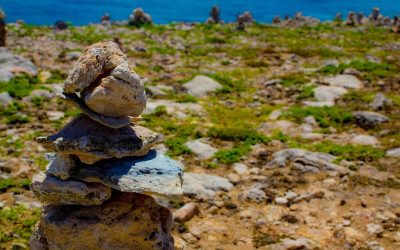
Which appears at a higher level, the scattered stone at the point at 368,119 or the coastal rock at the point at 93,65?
the coastal rock at the point at 93,65

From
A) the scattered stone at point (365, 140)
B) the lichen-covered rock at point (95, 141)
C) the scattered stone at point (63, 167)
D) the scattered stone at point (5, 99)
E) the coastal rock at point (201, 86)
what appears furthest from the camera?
the coastal rock at point (201, 86)

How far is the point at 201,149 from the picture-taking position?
1474cm

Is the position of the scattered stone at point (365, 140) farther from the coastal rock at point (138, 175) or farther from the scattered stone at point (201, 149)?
the coastal rock at point (138, 175)

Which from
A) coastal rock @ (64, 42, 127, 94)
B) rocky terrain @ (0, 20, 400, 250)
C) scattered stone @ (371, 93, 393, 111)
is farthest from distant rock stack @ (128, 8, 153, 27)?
coastal rock @ (64, 42, 127, 94)

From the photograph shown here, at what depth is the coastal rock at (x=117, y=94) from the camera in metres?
7.15

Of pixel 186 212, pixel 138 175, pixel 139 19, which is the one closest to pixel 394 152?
pixel 186 212

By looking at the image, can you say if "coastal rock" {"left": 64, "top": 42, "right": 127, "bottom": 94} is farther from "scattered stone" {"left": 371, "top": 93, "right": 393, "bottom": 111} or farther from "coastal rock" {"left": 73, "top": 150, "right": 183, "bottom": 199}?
"scattered stone" {"left": 371, "top": 93, "right": 393, "bottom": 111}

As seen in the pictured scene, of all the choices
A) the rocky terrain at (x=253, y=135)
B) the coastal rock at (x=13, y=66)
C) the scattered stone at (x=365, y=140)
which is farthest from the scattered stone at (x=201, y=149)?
the coastal rock at (x=13, y=66)

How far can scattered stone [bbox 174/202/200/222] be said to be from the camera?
11234 mm

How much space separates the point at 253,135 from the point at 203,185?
11.1ft

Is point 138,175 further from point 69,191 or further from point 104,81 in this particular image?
point 104,81

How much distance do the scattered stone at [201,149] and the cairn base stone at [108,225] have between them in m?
6.63

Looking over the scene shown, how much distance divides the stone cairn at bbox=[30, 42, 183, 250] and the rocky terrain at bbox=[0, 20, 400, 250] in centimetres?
111

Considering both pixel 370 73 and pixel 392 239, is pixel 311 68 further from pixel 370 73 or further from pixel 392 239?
pixel 392 239
